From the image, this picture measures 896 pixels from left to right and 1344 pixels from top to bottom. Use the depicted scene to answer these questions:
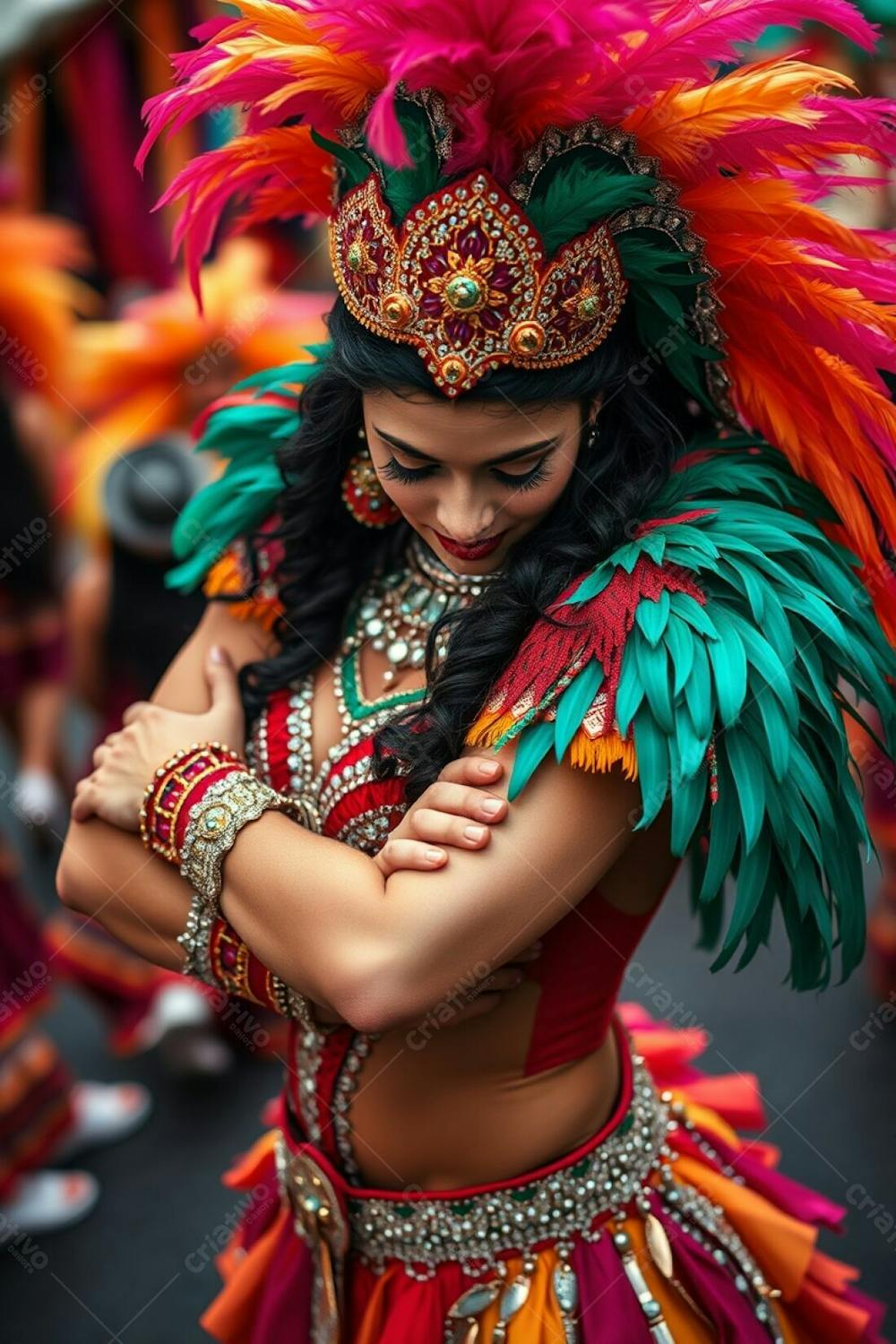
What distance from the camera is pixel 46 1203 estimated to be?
11.1ft

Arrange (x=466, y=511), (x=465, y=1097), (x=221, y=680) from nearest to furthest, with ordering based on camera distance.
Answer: (x=466, y=511)
(x=465, y=1097)
(x=221, y=680)

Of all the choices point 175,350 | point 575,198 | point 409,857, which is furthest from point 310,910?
point 175,350

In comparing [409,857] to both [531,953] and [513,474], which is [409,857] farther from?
[513,474]

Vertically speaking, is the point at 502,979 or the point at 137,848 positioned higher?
the point at 137,848

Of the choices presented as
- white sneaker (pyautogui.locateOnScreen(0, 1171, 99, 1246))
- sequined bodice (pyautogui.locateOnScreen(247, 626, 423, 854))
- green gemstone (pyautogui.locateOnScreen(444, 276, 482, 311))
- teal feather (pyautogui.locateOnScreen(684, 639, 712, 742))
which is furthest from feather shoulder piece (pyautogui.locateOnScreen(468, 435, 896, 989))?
white sneaker (pyautogui.locateOnScreen(0, 1171, 99, 1246))

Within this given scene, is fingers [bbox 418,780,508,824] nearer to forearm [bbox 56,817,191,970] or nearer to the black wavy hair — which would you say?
the black wavy hair

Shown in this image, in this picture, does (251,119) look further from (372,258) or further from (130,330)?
(130,330)

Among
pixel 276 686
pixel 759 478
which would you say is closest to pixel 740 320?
pixel 759 478

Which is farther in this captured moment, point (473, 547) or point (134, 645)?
point (134, 645)

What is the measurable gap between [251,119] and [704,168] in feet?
1.92

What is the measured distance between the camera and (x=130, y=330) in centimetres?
383

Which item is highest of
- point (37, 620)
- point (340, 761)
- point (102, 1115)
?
point (340, 761)

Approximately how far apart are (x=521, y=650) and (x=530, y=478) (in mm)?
202

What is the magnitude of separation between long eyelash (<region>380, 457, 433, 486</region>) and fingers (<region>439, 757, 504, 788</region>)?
34 cm
